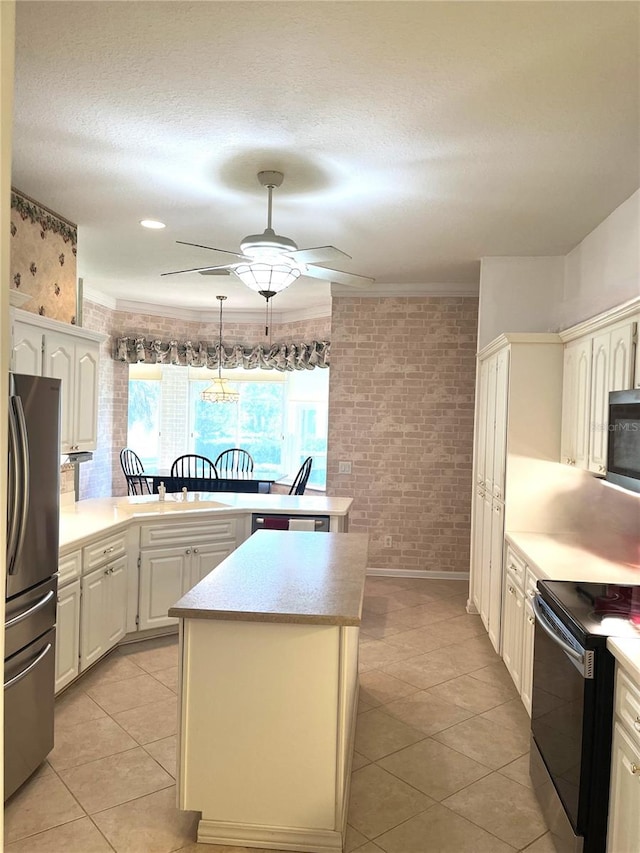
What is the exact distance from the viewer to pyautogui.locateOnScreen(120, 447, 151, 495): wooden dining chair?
682cm

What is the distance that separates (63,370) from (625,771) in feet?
10.9

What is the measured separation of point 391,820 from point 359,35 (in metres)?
2.78

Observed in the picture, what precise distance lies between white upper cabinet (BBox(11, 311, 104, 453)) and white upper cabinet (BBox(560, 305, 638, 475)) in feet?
9.15

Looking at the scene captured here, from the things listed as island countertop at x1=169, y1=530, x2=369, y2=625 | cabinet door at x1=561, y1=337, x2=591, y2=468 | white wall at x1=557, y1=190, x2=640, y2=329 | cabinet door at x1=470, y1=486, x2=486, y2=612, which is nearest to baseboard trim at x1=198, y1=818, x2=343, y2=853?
island countertop at x1=169, y1=530, x2=369, y2=625

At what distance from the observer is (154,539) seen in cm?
405

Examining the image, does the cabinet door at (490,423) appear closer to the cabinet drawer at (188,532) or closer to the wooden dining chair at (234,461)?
the cabinet drawer at (188,532)

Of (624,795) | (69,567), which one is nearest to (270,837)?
(624,795)

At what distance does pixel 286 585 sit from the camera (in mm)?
2455

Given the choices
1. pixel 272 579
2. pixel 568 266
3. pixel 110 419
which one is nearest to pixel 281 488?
pixel 110 419

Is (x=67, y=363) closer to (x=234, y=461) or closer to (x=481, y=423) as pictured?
(x=481, y=423)

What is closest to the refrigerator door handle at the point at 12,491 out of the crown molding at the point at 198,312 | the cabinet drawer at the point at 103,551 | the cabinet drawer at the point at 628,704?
the cabinet drawer at the point at 103,551

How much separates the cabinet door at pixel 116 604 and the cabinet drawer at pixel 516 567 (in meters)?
2.30

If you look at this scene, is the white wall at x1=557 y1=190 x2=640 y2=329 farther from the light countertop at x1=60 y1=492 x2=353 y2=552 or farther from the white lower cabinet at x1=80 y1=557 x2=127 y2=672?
the white lower cabinet at x1=80 y1=557 x2=127 y2=672

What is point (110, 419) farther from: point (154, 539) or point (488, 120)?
point (488, 120)
